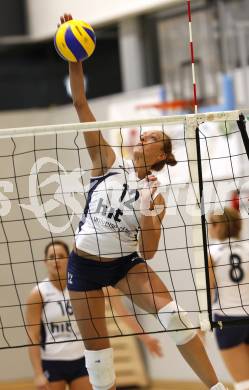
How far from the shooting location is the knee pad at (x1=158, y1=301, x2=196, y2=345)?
16.0ft

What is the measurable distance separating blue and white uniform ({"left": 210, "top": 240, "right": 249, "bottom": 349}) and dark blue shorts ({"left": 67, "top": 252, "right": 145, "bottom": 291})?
183 cm

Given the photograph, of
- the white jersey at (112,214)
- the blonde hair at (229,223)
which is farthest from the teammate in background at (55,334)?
the white jersey at (112,214)

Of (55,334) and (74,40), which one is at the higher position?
(74,40)

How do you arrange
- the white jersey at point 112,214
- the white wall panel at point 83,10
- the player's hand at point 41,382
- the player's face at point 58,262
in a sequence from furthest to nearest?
the white wall panel at point 83,10
the player's face at point 58,262
the player's hand at point 41,382
the white jersey at point 112,214

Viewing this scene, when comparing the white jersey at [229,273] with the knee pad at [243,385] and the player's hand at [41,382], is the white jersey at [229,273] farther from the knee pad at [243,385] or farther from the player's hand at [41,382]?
the player's hand at [41,382]

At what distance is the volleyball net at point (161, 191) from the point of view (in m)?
4.96

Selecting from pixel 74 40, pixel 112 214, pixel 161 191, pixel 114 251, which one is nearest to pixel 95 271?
pixel 114 251

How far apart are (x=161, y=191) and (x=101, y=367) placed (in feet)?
4.15

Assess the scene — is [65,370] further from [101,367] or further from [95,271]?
[95,271]

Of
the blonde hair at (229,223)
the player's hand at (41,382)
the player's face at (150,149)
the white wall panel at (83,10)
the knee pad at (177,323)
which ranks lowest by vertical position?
the player's hand at (41,382)

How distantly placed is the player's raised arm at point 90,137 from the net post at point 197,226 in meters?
0.45

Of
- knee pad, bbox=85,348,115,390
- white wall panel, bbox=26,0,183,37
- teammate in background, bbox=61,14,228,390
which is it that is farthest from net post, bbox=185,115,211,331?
white wall panel, bbox=26,0,183,37

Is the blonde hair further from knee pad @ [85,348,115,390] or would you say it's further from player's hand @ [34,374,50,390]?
knee pad @ [85,348,115,390]

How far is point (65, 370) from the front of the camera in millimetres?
6930
